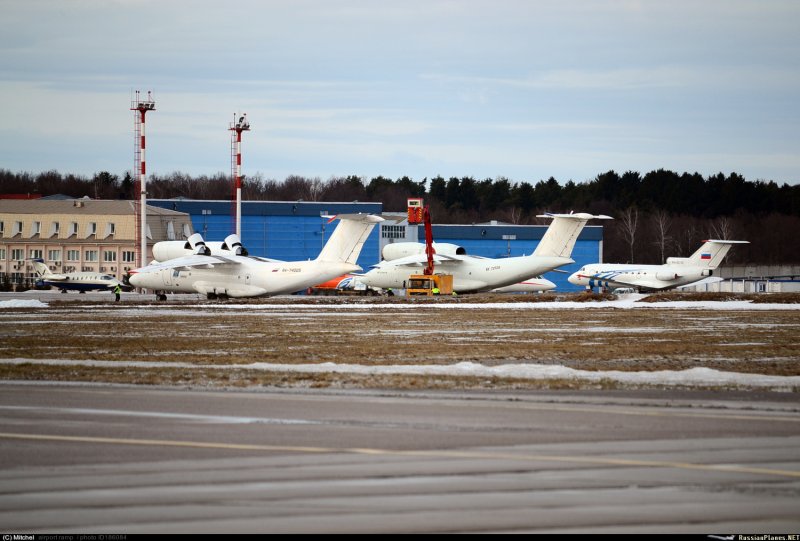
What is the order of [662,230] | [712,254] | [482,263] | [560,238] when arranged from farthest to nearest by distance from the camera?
[662,230]
[712,254]
[482,263]
[560,238]

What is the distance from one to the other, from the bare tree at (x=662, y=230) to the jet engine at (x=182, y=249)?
8913 cm

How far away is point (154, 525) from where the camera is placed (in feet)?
29.1

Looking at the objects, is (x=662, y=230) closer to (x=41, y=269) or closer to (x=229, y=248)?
(x=41, y=269)

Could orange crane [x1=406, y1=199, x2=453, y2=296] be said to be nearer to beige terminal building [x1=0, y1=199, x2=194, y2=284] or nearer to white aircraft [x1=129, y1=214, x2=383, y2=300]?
white aircraft [x1=129, y1=214, x2=383, y2=300]

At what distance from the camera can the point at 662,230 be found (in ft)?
483

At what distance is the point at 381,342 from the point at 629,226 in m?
129

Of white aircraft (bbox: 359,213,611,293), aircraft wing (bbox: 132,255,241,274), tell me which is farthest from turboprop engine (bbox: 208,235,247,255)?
white aircraft (bbox: 359,213,611,293)

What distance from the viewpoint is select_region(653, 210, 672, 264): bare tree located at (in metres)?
149

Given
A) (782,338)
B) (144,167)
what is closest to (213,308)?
(144,167)

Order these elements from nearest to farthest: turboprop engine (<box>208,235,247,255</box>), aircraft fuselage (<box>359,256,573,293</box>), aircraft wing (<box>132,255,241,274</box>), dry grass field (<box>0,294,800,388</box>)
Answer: dry grass field (<box>0,294,800,388</box>)
aircraft wing (<box>132,255,241,274</box>)
turboprop engine (<box>208,235,247,255</box>)
aircraft fuselage (<box>359,256,573,293</box>)

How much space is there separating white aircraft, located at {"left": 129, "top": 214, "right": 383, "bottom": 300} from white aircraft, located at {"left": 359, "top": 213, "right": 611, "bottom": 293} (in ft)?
47.1

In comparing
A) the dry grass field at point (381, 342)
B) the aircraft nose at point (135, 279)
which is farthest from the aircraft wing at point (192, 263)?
the dry grass field at point (381, 342)

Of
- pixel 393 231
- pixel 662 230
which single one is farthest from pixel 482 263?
pixel 662 230

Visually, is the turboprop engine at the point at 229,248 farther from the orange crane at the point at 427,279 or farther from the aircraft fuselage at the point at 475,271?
the aircraft fuselage at the point at 475,271
